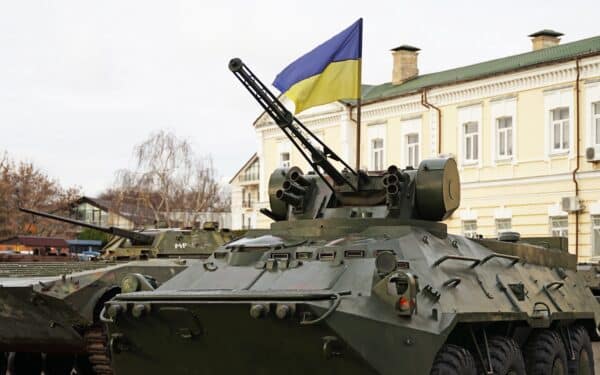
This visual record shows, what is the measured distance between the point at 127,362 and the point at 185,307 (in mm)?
1147

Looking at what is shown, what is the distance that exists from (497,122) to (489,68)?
5.71ft

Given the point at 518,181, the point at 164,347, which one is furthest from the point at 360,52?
the point at 518,181

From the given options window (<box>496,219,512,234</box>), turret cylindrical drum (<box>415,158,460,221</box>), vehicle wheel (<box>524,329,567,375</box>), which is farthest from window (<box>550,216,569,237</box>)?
turret cylindrical drum (<box>415,158,460,221</box>)

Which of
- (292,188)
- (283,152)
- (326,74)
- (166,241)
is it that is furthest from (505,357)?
(283,152)

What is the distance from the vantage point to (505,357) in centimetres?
1345

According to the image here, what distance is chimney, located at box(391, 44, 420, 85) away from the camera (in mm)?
40219

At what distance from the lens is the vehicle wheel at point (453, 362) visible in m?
12.3

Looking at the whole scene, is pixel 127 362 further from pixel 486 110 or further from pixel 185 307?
pixel 486 110

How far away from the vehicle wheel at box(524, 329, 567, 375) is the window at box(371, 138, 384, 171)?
81.4 ft

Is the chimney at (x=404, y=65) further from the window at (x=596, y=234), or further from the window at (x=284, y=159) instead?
the window at (x=596, y=234)

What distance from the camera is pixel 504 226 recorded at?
35.4 meters

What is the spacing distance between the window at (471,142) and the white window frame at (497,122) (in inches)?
33.1

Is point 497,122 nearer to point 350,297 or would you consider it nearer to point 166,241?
point 166,241

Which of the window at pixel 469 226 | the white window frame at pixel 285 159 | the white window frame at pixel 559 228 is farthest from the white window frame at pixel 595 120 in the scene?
the white window frame at pixel 285 159
